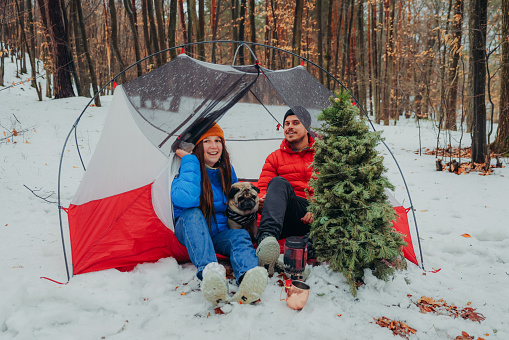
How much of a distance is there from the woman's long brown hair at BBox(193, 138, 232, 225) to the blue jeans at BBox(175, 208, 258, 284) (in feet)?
0.51

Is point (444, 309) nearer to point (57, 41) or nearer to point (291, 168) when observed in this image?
point (291, 168)

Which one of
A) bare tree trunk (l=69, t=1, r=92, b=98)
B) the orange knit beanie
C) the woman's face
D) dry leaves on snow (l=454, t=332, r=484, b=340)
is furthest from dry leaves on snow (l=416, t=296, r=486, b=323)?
bare tree trunk (l=69, t=1, r=92, b=98)

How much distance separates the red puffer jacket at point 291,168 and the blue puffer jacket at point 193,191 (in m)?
0.51

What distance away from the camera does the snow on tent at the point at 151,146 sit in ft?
8.65

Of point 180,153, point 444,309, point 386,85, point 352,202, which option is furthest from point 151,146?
point 386,85

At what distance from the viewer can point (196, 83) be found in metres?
2.88

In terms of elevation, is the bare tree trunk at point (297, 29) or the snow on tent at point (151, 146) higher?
the bare tree trunk at point (297, 29)

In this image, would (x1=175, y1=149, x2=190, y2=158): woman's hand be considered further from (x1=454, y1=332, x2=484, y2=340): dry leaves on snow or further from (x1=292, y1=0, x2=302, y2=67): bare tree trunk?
(x1=292, y1=0, x2=302, y2=67): bare tree trunk

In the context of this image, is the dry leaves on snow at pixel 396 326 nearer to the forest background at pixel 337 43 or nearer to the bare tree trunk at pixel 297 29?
the forest background at pixel 337 43

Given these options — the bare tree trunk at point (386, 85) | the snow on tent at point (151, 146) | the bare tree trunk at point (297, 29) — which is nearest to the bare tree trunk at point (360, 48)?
the bare tree trunk at point (386, 85)

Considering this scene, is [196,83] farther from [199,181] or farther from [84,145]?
[84,145]

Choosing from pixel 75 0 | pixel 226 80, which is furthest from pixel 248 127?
pixel 75 0

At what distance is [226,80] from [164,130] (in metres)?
0.73

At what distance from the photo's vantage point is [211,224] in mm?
2656
